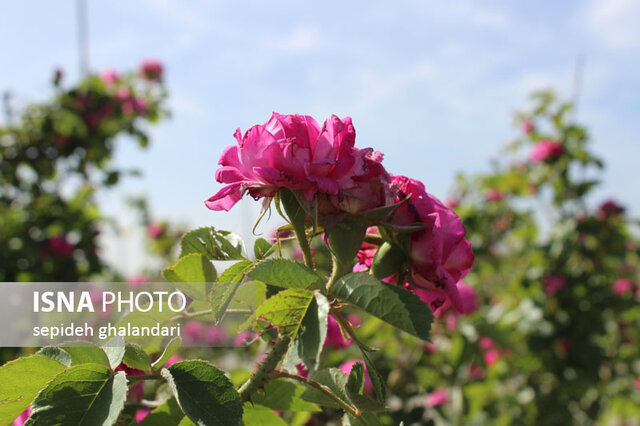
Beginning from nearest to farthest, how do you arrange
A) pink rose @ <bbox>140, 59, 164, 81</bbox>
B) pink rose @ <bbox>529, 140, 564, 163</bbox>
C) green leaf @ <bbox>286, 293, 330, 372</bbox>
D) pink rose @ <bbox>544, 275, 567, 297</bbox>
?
1. green leaf @ <bbox>286, 293, 330, 372</bbox>
2. pink rose @ <bbox>544, 275, 567, 297</bbox>
3. pink rose @ <bbox>529, 140, 564, 163</bbox>
4. pink rose @ <bbox>140, 59, 164, 81</bbox>

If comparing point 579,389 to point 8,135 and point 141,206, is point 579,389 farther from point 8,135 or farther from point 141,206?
point 141,206

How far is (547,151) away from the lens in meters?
3.02

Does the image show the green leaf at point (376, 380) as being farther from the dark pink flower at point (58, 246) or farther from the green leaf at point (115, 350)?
the dark pink flower at point (58, 246)

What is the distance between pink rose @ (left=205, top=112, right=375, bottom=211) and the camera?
51 cm

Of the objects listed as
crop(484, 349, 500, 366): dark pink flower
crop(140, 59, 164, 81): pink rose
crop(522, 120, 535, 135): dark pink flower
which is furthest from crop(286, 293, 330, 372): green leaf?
crop(140, 59, 164, 81): pink rose

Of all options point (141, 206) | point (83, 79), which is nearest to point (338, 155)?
point (83, 79)

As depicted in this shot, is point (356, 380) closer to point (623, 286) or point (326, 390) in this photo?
point (326, 390)

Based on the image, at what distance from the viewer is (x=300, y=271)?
0.49 metres

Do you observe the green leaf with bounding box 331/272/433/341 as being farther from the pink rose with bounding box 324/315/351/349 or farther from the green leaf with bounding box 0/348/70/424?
the pink rose with bounding box 324/315/351/349

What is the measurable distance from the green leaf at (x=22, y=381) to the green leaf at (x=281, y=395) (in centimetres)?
21

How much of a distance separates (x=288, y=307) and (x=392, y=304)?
0.30ft

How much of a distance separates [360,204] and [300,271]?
0.08 metres

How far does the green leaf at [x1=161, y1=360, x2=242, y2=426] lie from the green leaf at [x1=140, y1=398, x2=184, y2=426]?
9 centimetres

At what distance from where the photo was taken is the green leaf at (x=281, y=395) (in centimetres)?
61
